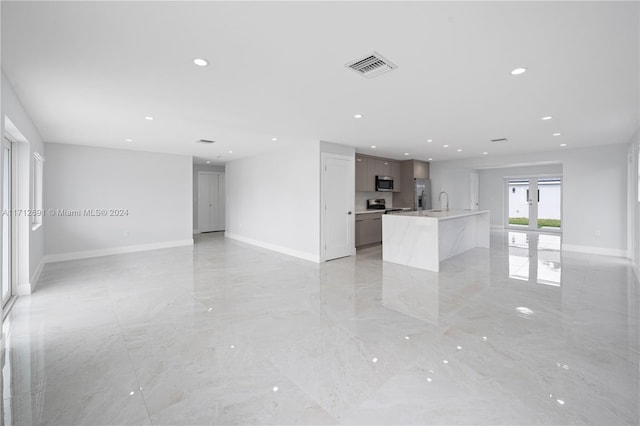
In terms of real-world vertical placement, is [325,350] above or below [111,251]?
below

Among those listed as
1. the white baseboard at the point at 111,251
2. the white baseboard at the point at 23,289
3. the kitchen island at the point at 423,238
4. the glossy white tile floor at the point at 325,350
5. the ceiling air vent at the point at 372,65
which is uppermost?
the ceiling air vent at the point at 372,65

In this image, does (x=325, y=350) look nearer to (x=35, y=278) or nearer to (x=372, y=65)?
(x=372, y=65)

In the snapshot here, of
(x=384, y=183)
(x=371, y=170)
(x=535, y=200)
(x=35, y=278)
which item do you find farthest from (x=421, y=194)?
(x=35, y=278)

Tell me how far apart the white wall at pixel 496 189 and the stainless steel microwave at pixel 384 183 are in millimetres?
4860

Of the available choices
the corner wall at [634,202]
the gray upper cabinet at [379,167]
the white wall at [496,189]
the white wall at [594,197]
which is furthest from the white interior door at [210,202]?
the corner wall at [634,202]

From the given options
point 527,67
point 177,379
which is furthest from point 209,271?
point 527,67

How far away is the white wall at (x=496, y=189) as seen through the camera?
10.6m

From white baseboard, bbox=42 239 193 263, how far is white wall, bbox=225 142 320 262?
5.56 ft

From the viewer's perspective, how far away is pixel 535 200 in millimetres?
10367

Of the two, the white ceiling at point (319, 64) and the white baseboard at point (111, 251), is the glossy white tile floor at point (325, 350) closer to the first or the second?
the white baseboard at point (111, 251)

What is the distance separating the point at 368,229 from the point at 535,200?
7.07 meters

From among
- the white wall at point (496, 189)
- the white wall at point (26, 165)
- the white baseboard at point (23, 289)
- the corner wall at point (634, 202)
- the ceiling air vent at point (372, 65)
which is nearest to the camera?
the ceiling air vent at point (372, 65)

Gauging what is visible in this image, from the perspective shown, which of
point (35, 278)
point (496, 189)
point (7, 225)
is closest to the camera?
point (7, 225)

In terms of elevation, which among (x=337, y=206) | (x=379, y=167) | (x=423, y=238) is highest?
(x=379, y=167)
